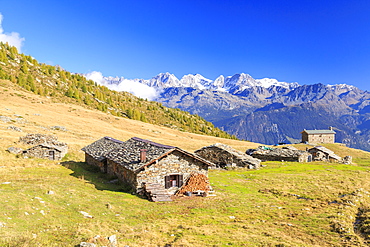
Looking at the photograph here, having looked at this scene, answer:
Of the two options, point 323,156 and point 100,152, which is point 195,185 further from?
point 323,156

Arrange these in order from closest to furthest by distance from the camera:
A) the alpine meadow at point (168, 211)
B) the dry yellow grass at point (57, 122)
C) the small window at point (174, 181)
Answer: the alpine meadow at point (168, 211) < the small window at point (174, 181) < the dry yellow grass at point (57, 122)

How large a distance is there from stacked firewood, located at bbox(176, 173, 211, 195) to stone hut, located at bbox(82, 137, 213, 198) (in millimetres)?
451

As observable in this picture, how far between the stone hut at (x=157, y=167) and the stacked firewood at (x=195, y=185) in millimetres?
451

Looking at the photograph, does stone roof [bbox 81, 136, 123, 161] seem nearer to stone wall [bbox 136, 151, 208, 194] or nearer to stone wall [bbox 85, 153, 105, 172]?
stone wall [bbox 85, 153, 105, 172]

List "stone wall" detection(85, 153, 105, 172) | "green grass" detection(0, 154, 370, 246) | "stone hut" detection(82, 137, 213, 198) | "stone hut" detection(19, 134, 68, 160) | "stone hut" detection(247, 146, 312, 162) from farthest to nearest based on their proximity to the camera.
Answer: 1. "stone hut" detection(247, 146, 312, 162)
2. "stone hut" detection(19, 134, 68, 160)
3. "stone wall" detection(85, 153, 105, 172)
4. "stone hut" detection(82, 137, 213, 198)
5. "green grass" detection(0, 154, 370, 246)

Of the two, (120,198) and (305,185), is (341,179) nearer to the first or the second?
(305,185)

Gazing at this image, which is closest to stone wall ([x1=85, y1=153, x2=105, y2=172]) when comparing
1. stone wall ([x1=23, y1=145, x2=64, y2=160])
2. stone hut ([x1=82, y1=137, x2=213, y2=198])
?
stone wall ([x1=23, y1=145, x2=64, y2=160])

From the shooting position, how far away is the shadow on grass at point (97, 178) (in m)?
28.7

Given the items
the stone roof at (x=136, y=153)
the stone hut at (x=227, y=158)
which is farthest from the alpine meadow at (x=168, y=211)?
the stone hut at (x=227, y=158)

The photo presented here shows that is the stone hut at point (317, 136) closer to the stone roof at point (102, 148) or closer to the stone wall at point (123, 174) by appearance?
the stone roof at point (102, 148)

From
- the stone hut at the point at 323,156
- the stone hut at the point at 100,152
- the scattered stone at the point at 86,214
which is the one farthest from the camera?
the stone hut at the point at 323,156

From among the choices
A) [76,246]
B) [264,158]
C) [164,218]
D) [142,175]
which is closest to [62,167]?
[142,175]

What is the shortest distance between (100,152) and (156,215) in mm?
21391

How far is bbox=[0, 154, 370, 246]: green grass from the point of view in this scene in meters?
14.9
